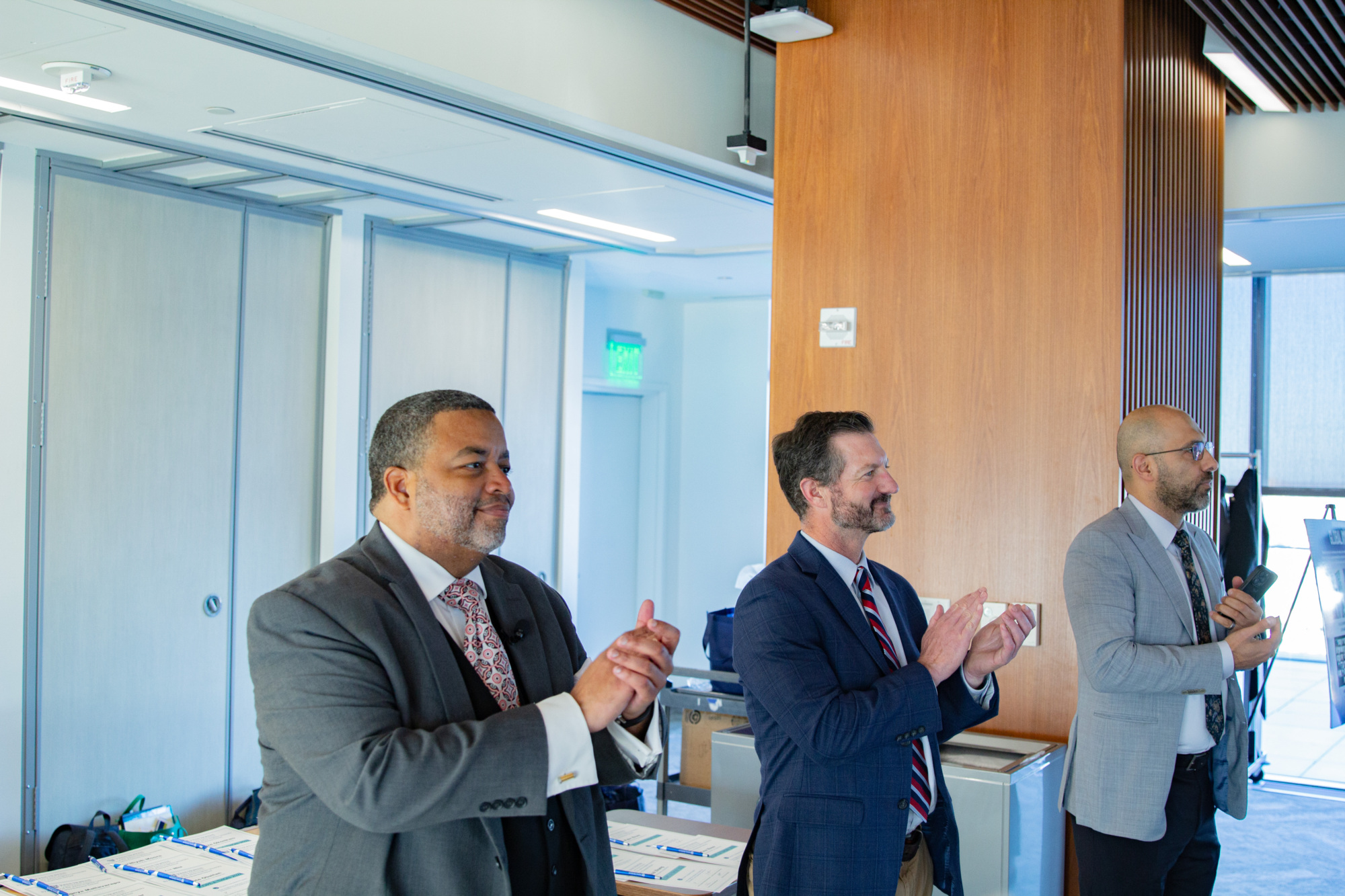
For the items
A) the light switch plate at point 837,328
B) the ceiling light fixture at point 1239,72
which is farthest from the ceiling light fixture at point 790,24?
the ceiling light fixture at point 1239,72

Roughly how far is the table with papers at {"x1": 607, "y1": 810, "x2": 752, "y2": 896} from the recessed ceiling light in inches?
129

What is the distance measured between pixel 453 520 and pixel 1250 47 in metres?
4.18

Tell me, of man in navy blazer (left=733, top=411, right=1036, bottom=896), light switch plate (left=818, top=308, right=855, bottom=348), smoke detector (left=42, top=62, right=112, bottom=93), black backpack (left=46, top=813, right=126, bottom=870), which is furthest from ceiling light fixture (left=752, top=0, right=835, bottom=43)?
black backpack (left=46, top=813, right=126, bottom=870)

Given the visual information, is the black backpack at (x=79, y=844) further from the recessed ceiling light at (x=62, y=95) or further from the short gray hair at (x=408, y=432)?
the short gray hair at (x=408, y=432)

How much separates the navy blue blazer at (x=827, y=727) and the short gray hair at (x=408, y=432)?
2.81ft

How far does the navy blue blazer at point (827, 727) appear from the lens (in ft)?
7.87

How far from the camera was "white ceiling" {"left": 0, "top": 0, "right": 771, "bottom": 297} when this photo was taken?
3.87 m

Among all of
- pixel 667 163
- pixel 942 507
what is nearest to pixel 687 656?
pixel 667 163

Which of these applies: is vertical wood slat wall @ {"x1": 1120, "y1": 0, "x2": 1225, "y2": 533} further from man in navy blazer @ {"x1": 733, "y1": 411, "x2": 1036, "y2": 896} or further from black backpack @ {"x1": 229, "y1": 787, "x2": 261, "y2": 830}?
black backpack @ {"x1": 229, "y1": 787, "x2": 261, "y2": 830}

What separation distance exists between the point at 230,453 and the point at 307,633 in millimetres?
4776

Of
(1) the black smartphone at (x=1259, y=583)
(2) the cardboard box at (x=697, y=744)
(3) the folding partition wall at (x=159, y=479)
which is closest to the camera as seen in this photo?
(1) the black smartphone at (x=1259, y=583)

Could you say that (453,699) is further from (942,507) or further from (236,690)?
(236,690)

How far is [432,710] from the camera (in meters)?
1.86

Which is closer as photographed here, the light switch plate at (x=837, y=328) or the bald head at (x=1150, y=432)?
the bald head at (x=1150, y=432)
